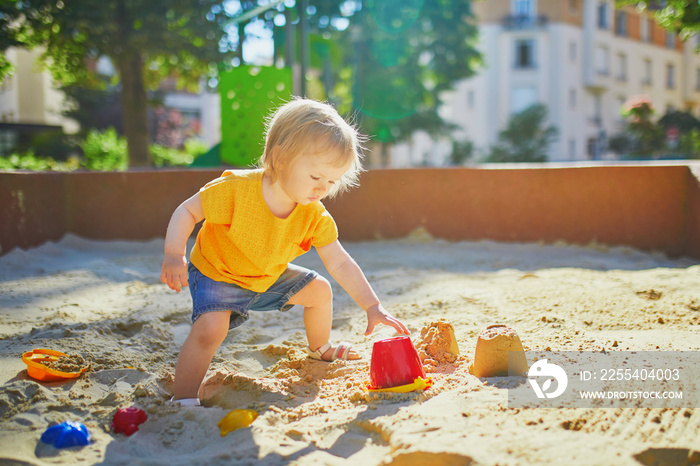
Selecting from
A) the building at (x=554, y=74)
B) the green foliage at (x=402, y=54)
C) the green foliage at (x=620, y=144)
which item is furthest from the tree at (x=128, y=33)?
the green foliage at (x=620, y=144)

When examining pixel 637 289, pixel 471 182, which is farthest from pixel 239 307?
pixel 471 182

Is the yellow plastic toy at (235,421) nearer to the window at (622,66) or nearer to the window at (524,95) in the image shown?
the window at (524,95)

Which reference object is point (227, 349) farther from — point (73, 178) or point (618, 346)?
point (73, 178)

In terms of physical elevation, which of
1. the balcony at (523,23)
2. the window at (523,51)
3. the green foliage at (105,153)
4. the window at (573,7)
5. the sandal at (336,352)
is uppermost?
the window at (573,7)

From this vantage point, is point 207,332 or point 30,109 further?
point 30,109

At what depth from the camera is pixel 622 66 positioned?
30031mm

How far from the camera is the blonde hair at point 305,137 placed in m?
1.96

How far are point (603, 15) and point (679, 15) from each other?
2325cm

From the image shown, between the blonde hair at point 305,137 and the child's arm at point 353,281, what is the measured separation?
1.19ft

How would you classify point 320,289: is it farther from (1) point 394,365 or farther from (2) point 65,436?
(2) point 65,436

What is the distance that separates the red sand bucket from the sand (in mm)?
64

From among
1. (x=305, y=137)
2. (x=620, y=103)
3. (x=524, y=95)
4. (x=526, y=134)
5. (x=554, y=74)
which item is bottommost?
(x=305, y=137)

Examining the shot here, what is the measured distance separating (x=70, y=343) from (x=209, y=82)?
1036 centimetres

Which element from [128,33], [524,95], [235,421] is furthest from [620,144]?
[235,421]
